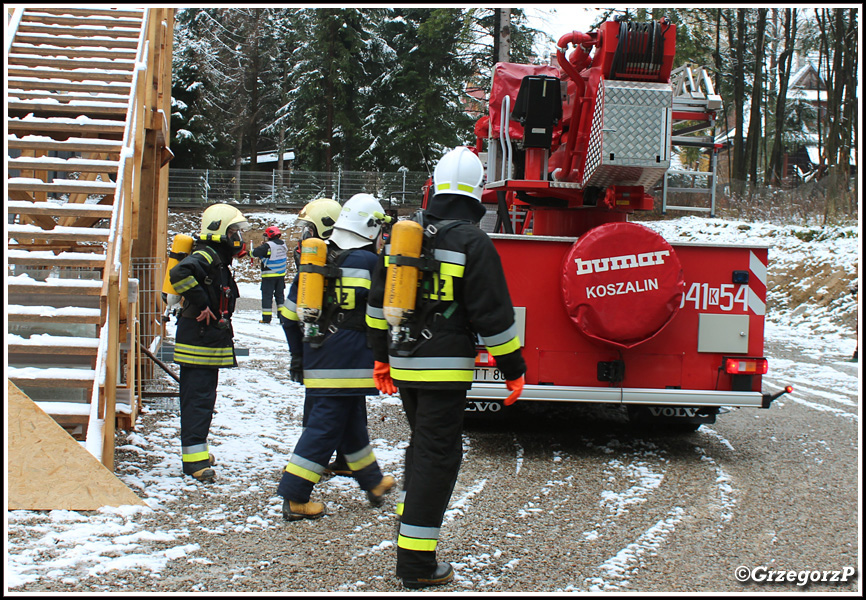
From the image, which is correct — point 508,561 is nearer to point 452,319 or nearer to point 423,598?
point 423,598

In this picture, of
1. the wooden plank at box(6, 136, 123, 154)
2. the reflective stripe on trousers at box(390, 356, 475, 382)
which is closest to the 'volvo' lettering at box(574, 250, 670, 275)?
the reflective stripe on trousers at box(390, 356, 475, 382)

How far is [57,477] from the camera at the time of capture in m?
4.63

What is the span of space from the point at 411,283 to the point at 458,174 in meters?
0.65

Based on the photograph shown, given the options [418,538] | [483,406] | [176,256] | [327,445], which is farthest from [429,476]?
[176,256]

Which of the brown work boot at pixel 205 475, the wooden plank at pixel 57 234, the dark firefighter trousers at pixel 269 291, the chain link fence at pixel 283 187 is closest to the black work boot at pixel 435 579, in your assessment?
the brown work boot at pixel 205 475

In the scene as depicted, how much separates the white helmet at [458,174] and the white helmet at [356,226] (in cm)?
100

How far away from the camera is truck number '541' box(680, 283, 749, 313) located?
248 inches

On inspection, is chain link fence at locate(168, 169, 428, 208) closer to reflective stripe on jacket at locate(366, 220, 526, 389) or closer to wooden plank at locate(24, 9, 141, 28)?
wooden plank at locate(24, 9, 141, 28)

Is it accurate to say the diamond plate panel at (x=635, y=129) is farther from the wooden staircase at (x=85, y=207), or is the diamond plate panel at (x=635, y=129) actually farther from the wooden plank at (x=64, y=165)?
the wooden plank at (x=64, y=165)

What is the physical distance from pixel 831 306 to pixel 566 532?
14.9 metres

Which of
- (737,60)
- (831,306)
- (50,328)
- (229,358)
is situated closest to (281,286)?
(50,328)

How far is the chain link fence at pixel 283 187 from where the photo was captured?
31703 mm

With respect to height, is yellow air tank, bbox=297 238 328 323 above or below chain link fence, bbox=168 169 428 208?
below

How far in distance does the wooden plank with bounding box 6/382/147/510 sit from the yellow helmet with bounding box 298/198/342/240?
2003mm
